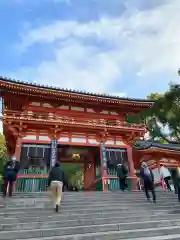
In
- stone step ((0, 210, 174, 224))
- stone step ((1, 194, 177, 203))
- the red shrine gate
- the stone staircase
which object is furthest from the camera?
the red shrine gate

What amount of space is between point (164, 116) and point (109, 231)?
2448 centimetres

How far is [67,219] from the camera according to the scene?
6750 millimetres

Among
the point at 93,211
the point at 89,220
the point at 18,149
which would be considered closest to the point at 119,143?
the point at 18,149

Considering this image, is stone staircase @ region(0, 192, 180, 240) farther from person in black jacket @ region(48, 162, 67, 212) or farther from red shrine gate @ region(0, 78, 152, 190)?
red shrine gate @ region(0, 78, 152, 190)

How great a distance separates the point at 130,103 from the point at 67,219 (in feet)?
38.7

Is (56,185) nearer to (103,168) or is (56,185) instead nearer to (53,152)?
(53,152)

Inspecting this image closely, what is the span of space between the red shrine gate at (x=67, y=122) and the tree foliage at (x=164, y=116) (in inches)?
353

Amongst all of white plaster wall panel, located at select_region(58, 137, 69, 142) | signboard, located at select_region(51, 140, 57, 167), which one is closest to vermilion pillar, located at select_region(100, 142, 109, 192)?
white plaster wall panel, located at select_region(58, 137, 69, 142)

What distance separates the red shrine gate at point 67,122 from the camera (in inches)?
573

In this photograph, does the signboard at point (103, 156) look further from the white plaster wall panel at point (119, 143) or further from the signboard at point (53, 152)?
the signboard at point (53, 152)

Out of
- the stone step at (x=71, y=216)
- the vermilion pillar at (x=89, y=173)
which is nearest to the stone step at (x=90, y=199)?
the stone step at (x=71, y=216)

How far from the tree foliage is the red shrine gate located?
8956 millimetres

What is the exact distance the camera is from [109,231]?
19.9ft

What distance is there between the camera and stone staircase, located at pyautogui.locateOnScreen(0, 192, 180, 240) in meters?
5.63
